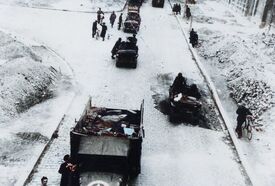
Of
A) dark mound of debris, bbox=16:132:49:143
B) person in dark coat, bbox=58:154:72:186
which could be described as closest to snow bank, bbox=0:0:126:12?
dark mound of debris, bbox=16:132:49:143

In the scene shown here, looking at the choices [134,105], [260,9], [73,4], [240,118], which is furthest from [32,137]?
[260,9]

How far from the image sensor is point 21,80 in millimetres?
21484

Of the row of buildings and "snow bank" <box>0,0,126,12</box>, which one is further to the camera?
"snow bank" <box>0,0,126,12</box>

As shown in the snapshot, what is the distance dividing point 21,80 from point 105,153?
8.84 meters

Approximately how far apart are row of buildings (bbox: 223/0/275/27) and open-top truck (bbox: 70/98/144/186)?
93.2ft

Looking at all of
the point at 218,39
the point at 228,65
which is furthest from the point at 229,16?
the point at 228,65

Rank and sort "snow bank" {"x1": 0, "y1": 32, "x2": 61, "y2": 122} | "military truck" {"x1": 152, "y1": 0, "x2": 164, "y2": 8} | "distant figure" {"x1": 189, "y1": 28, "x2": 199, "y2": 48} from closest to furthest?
"snow bank" {"x1": 0, "y1": 32, "x2": 61, "y2": 122} → "distant figure" {"x1": 189, "y1": 28, "x2": 199, "y2": 48} → "military truck" {"x1": 152, "y1": 0, "x2": 164, "y2": 8}

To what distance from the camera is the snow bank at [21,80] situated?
19688 mm

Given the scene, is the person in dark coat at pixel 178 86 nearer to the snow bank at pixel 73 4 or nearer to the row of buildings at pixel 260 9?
the row of buildings at pixel 260 9

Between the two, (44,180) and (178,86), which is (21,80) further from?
(44,180)

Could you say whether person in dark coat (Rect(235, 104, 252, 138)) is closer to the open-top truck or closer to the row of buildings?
the open-top truck

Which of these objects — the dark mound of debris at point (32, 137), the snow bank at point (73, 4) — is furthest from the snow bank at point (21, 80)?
the snow bank at point (73, 4)

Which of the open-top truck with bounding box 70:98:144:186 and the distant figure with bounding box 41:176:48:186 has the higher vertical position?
the open-top truck with bounding box 70:98:144:186

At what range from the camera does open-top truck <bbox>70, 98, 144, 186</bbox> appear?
1390 centimetres
